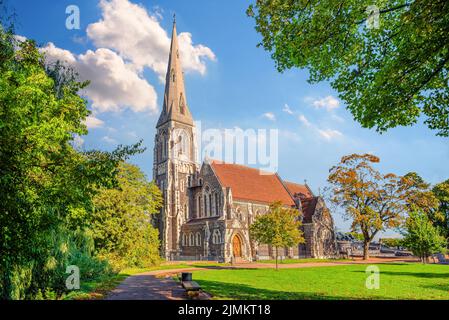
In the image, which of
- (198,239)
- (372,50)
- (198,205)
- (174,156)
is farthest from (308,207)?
(372,50)

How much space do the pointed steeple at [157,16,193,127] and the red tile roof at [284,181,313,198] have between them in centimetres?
2022

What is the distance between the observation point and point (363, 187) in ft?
124

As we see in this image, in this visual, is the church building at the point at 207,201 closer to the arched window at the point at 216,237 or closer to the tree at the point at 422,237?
the arched window at the point at 216,237

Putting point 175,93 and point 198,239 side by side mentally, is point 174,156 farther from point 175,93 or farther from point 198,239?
point 198,239

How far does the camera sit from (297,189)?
59.7 meters

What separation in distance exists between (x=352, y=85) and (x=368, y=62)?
0.79 metres

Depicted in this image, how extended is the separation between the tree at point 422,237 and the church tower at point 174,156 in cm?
2835

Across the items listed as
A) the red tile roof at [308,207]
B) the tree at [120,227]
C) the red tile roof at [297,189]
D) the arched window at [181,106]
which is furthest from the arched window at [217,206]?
the tree at [120,227]

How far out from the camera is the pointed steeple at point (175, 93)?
55.0 metres

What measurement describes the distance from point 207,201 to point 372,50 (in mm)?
39127

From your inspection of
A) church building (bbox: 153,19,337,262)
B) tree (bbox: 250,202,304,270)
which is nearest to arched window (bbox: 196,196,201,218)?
church building (bbox: 153,19,337,262)

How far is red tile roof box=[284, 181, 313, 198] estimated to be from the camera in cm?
5805
